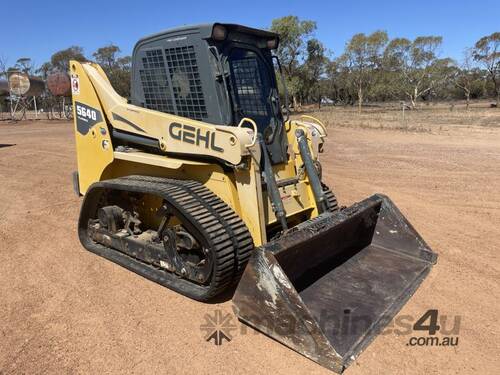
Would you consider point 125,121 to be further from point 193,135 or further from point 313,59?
point 313,59

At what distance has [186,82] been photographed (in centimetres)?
424

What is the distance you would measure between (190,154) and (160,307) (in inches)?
56.0

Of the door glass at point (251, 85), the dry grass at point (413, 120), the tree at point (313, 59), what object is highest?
the tree at point (313, 59)

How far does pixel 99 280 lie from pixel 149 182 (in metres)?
1.15

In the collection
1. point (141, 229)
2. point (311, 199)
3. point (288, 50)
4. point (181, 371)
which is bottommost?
point (181, 371)

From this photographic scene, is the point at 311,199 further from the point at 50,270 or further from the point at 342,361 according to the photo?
the point at 50,270

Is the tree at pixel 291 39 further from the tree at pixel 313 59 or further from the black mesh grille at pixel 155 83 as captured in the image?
the black mesh grille at pixel 155 83

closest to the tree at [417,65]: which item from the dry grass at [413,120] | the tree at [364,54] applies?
the tree at [364,54]

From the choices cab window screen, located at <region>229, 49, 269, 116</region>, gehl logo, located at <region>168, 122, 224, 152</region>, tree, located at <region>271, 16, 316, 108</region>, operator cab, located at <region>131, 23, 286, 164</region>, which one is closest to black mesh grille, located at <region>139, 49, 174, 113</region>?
operator cab, located at <region>131, 23, 286, 164</region>

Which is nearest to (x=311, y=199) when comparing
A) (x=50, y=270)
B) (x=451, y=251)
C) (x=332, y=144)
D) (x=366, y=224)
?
(x=366, y=224)

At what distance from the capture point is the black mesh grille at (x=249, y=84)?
4371 mm

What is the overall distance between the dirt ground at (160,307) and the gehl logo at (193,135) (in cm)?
145

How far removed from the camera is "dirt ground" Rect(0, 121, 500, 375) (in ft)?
10.1

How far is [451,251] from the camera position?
502 cm
